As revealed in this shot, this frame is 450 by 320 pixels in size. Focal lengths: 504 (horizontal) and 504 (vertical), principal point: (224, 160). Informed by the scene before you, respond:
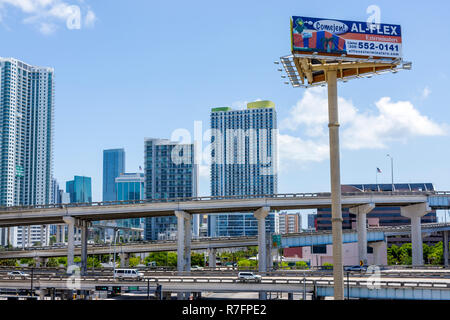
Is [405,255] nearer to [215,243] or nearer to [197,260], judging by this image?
[197,260]

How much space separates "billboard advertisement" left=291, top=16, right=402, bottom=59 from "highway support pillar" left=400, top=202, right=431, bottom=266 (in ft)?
250

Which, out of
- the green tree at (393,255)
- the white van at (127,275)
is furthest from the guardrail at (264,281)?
the green tree at (393,255)

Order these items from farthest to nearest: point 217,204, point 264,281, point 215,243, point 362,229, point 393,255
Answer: point 393,255 → point 215,243 → point 362,229 → point 217,204 → point 264,281

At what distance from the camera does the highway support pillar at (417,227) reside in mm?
102562

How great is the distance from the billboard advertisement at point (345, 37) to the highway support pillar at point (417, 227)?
250ft

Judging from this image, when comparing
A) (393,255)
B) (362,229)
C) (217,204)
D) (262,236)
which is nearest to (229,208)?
(217,204)

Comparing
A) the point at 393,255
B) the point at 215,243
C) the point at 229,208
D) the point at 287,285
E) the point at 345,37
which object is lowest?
the point at 393,255

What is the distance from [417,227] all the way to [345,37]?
8182cm

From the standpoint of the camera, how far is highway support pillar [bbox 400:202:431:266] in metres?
→ 103

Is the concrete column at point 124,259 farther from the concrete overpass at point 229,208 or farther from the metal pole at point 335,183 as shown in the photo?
the metal pole at point 335,183

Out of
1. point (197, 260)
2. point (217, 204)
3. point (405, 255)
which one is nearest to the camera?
point (217, 204)

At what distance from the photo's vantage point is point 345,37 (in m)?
34.1

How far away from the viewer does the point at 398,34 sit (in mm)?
35625
